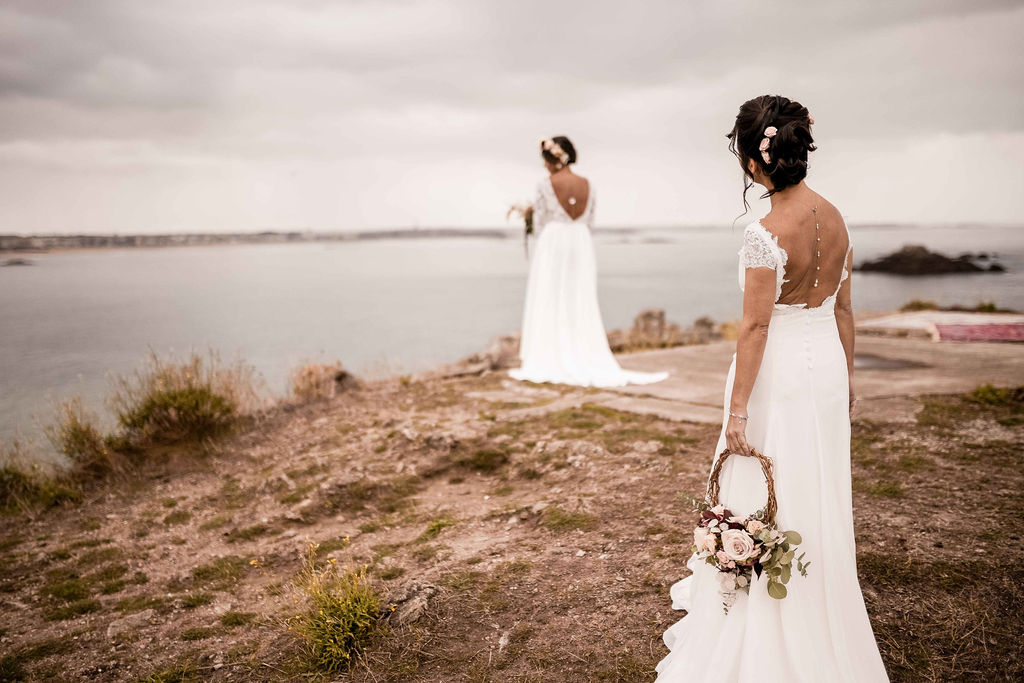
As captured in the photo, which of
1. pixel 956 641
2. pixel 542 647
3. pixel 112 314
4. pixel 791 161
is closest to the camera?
pixel 791 161

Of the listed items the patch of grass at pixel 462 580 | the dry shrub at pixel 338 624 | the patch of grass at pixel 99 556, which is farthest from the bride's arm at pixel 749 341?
the patch of grass at pixel 99 556

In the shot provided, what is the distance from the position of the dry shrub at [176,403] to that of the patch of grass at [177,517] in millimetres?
1941

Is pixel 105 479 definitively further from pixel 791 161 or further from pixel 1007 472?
pixel 1007 472

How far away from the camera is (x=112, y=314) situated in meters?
28.5

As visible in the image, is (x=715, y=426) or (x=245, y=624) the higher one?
(x=715, y=426)

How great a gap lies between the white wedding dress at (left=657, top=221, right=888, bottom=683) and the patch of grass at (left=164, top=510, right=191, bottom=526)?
16.6 feet

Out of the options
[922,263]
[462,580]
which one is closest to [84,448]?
[462,580]

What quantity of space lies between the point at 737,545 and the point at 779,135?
1584mm

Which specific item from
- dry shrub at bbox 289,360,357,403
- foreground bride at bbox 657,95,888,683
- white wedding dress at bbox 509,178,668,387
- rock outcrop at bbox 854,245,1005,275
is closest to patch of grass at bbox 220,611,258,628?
foreground bride at bbox 657,95,888,683

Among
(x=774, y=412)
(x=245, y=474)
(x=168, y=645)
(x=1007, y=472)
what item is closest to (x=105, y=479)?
(x=245, y=474)

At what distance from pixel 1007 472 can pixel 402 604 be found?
4.44m

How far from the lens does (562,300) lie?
9359 mm

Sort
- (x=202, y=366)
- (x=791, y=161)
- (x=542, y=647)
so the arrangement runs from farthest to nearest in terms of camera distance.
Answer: (x=202, y=366)
(x=542, y=647)
(x=791, y=161)

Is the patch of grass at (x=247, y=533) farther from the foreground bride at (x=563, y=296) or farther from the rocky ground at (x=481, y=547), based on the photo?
the foreground bride at (x=563, y=296)
